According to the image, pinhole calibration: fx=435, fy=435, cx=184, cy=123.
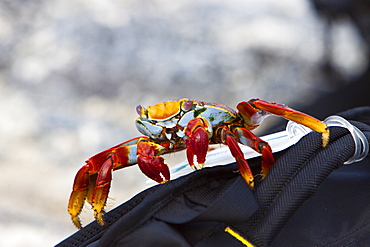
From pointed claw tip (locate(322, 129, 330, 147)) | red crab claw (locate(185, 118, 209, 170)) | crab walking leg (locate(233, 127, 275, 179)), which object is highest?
red crab claw (locate(185, 118, 209, 170))

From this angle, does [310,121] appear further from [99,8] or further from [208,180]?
[99,8]

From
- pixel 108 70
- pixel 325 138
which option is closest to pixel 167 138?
pixel 325 138

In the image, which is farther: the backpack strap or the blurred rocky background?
the blurred rocky background

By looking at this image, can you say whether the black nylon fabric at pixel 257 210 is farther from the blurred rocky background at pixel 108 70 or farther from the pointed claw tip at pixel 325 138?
the blurred rocky background at pixel 108 70

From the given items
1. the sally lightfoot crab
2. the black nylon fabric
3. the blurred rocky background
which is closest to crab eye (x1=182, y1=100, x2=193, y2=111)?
the sally lightfoot crab

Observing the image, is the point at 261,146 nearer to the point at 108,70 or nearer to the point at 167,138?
the point at 167,138

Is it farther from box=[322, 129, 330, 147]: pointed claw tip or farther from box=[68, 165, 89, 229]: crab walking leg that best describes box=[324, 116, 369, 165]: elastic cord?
box=[68, 165, 89, 229]: crab walking leg

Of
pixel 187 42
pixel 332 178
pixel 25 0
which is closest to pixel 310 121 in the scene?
pixel 332 178
